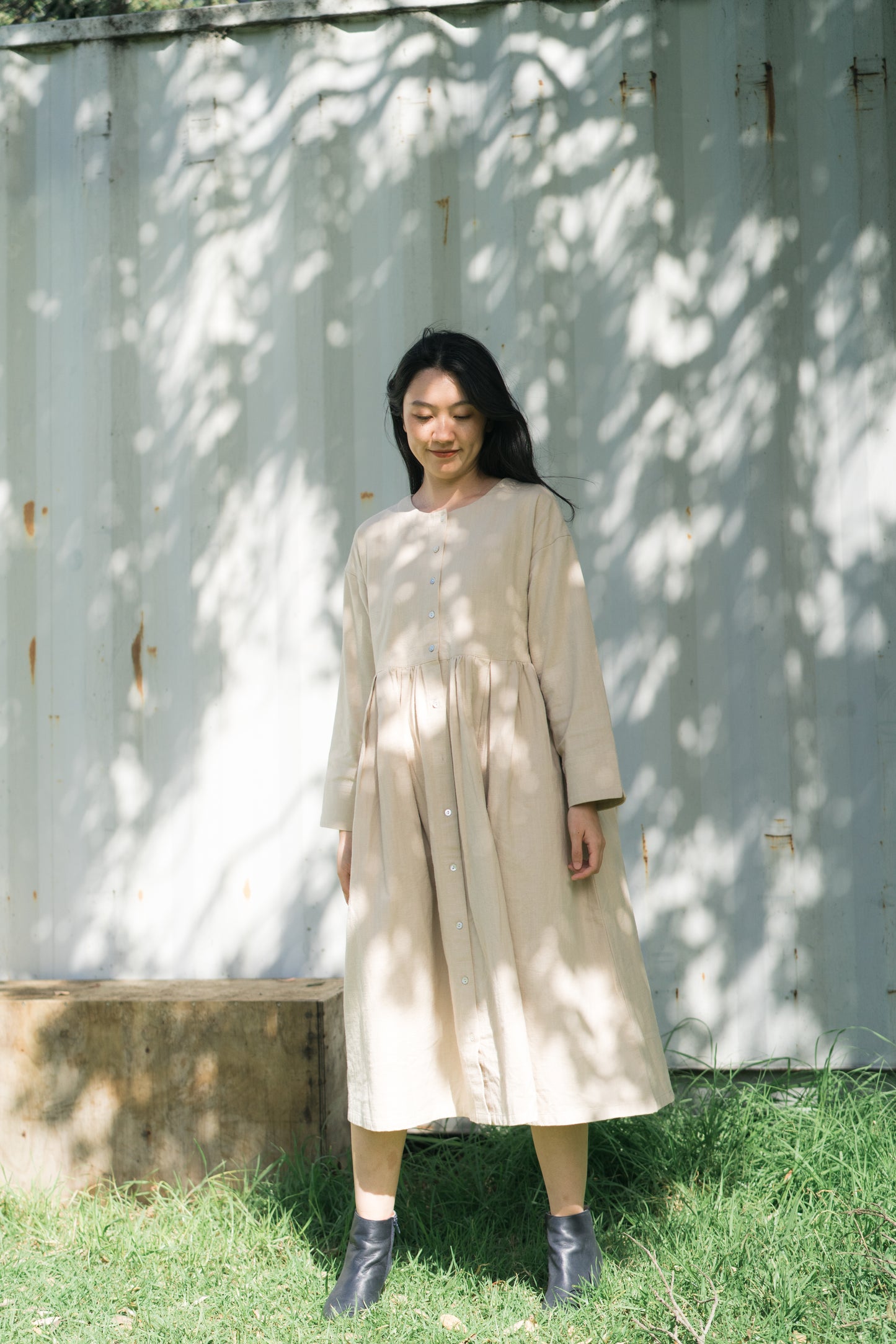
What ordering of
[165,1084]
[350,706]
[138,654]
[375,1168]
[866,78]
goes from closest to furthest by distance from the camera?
[375,1168]
[350,706]
[165,1084]
[866,78]
[138,654]

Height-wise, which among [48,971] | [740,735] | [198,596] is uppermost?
[198,596]

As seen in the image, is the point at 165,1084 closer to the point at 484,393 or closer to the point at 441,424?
the point at 441,424

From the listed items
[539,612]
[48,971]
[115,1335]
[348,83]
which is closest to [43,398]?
[348,83]

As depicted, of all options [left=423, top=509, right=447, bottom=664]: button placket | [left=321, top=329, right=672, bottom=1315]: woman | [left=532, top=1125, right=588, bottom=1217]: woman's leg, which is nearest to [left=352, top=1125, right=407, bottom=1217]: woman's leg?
[left=321, top=329, right=672, bottom=1315]: woman

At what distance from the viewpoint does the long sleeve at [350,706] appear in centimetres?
276

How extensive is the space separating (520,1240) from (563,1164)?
455mm

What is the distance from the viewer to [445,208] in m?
3.70

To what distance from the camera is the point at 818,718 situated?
3543mm

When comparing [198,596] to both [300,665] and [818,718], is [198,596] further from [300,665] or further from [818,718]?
[818,718]

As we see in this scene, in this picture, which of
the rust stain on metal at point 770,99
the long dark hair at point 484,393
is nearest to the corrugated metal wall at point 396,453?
the rust stain on metal at point 770,99

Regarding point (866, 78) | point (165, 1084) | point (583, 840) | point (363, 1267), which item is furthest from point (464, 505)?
point (866, 78)

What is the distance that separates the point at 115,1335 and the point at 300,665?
194 centimetres

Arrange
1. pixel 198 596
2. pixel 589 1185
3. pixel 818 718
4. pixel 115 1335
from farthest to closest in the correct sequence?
pixel 198 596 → pixel 818 718 → pixel 589 1185 → pixel 115 1335

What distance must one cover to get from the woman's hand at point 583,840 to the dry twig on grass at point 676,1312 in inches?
31.7
